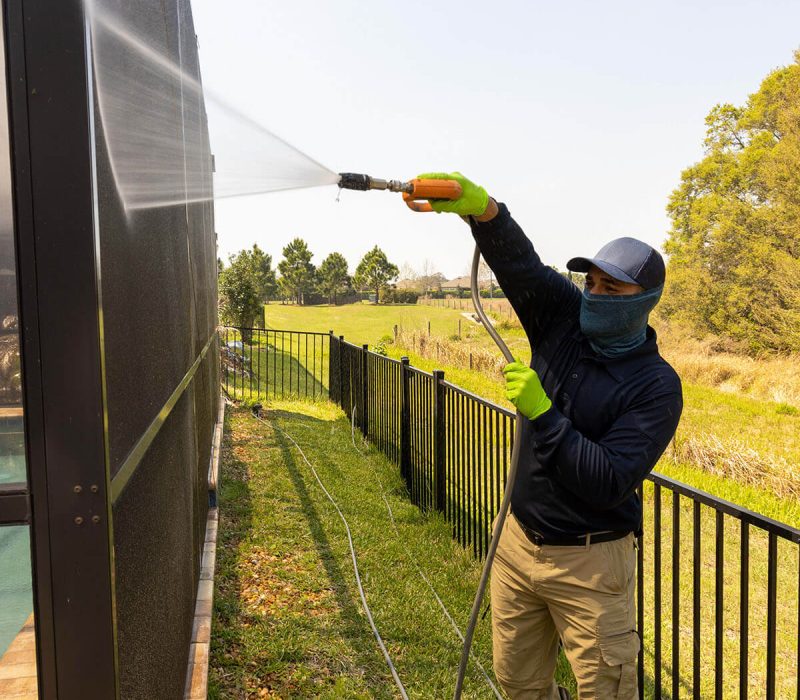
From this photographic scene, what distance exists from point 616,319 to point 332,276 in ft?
275

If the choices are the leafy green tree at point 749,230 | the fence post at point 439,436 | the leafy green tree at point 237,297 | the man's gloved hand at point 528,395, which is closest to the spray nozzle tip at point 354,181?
the man's gloved hand at point 528,395

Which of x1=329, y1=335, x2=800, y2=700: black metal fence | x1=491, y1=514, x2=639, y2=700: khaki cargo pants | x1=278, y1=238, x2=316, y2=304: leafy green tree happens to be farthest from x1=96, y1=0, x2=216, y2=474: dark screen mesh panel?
x1=278, y1=238, x2=316, y2=304: leafy green tree

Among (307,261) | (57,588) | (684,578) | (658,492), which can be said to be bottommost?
(684,578)

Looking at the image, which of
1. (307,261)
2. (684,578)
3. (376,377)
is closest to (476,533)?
(684,578)

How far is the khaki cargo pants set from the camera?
2062 millimetres

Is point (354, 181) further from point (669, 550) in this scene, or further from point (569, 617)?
point (669, 550)

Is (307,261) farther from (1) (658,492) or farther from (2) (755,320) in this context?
(1) (658,492)

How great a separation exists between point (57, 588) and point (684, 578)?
5414 mm

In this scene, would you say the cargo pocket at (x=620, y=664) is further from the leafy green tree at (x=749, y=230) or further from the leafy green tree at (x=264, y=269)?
the leafy green tree at (x=264, y=269)

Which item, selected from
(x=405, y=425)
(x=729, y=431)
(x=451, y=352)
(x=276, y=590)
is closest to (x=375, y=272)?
(x=451, y=352)

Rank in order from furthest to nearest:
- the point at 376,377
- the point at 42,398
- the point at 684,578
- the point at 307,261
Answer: the point at 307,261 < the point at 376,377 < the point at 684,578 < the point at 42,398

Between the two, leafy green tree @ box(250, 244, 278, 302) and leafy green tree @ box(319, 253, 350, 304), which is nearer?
leafy green tree @ box(250, 244, 278, 302)

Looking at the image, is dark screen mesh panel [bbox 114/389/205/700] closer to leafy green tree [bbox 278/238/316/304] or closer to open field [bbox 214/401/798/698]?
open field [bbox 214/401/798/698]

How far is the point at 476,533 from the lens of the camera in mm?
4379
